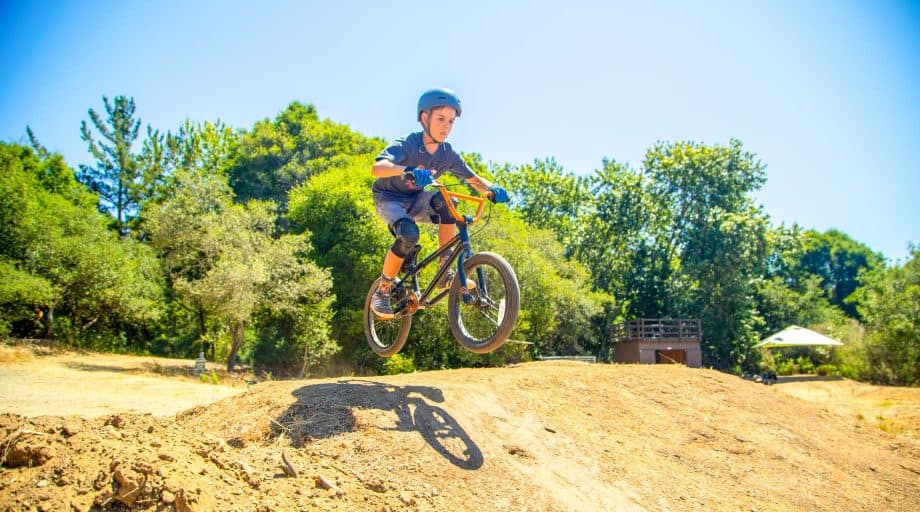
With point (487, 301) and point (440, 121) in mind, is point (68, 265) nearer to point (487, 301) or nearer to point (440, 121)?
point (440, 121)

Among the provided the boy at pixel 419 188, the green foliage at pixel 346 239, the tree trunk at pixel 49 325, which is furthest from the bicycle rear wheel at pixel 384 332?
the tree trunk at pixel 49 325

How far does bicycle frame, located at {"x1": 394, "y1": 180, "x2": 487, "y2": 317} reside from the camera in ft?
19.9

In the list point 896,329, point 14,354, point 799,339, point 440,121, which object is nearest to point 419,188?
point 440,121

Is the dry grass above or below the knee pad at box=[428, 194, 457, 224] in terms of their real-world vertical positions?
below

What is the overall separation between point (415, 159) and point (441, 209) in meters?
0.66

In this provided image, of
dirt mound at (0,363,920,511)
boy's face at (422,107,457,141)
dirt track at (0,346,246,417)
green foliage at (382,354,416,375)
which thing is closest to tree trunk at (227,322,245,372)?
dirt track at (0,346,246,417)

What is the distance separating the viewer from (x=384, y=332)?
26.9ft

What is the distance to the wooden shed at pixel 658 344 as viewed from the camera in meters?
30.2

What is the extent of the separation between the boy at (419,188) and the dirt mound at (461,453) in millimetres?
1446

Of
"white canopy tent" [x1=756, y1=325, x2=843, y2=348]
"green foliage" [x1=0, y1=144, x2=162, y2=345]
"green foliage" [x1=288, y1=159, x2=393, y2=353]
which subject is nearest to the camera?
"green foliage" [x1=0, y1=144, x2=162, y2=345]

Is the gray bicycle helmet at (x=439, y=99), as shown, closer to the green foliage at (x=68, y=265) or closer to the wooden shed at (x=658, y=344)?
the green foliage at (x=68, y=265)

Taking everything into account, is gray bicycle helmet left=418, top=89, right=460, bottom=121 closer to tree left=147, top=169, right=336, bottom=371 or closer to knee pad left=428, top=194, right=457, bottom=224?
knee pad left=428, top=194, right=457, bottom=224

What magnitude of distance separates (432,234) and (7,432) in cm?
1846

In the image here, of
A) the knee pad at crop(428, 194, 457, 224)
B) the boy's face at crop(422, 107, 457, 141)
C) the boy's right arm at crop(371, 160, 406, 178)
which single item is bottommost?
the knee pad at crop(428, 194, 457, 224)
